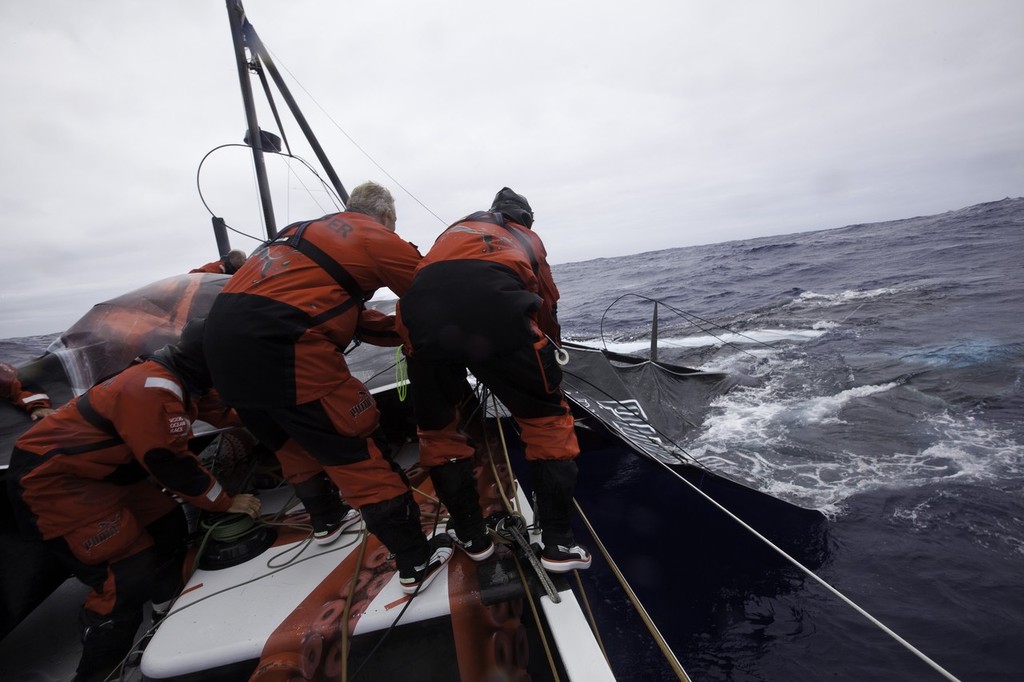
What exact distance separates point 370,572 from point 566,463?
1088mm

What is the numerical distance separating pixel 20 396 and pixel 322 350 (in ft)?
7.97

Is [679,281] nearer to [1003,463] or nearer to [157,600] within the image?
[1003,463]

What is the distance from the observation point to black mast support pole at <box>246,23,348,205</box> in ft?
15.9

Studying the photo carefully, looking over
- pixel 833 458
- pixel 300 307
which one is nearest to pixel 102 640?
pixel 300 307

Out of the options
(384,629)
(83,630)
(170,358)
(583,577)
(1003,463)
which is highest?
(170,358)

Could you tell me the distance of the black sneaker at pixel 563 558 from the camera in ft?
6.18

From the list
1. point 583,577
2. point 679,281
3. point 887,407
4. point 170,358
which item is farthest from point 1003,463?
point 679,281

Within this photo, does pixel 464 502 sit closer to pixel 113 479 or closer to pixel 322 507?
pixel 322 507

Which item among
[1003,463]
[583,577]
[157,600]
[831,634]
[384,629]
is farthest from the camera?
[1003,463]

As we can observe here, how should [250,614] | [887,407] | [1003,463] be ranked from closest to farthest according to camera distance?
[250,614]
[1003,463]
[887,407]

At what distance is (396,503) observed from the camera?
1.91 meters

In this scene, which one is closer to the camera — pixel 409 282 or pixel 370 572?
pixel 409 282

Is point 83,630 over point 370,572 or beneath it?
beneath

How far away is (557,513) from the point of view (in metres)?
1.94
